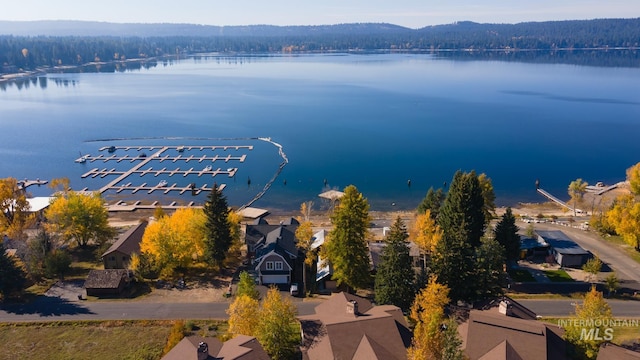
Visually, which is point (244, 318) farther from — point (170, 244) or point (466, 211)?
point (466, 211)

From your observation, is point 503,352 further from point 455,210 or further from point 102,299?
point 102,299

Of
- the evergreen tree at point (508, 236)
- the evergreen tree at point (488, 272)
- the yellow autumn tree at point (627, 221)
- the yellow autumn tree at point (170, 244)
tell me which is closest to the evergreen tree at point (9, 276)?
the yellow autumn tree at point (170, 244)

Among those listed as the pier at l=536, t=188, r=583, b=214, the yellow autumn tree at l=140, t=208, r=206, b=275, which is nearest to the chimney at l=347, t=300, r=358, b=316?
the yellow autumn tree at l=140, t=208, r=206, b=275

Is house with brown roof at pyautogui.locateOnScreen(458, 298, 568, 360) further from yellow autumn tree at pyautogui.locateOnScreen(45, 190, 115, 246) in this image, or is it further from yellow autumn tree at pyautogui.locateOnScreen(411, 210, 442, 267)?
Answer: yellow autumn tree at pyautogui.locateOnScreen(45, 190, 115, 246)

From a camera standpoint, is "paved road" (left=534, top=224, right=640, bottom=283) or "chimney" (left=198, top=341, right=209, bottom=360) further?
"paved road" (left=534, top=224, right=640, bottom=283)

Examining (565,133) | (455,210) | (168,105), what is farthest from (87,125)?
(565,133)

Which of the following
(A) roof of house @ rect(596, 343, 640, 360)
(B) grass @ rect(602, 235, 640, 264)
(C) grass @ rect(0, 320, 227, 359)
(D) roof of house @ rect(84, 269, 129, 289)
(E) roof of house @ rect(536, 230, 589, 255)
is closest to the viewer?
(A) roof of house @ rect(596, 343, 640, 360)
